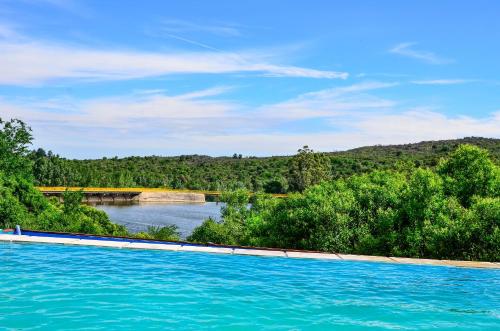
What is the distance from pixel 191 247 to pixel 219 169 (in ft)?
325

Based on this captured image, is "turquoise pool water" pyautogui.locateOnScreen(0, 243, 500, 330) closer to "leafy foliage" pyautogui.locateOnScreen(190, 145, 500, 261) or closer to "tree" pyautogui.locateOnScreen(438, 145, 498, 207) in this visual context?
"leafy foliage" pyautogui.locateOnScreen(190, 145, 500, 261)

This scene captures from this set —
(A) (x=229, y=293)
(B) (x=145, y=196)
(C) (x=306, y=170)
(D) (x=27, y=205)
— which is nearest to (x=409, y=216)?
(A) (x=229, y=293)

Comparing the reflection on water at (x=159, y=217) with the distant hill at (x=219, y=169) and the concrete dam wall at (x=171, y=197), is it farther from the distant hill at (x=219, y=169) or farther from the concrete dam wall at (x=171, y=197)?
the distant hill at (x=219, y=169)

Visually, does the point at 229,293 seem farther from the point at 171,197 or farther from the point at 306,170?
the point at 171,197

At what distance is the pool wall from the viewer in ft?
35.0

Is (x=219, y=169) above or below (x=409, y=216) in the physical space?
above

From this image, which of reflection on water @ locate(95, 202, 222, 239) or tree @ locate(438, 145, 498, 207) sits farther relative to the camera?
reflection on water @ locate(95, 202, 222, 239)

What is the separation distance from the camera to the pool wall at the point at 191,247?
1067cm

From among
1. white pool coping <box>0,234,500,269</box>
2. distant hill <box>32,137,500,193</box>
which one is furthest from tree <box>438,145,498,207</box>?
distant hill <box>32,137,500,193</box>

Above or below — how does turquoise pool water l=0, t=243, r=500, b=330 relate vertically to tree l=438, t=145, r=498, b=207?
below

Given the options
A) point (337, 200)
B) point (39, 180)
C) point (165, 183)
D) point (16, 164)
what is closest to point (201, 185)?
point (165, 183)

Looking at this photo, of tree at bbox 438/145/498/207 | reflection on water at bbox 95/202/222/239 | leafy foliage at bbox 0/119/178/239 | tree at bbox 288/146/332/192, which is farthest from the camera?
tree at bbox 288/146/332/192

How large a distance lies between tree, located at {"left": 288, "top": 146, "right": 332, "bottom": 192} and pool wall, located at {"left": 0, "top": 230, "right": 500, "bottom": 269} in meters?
58.0

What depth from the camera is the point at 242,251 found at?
11469mm
